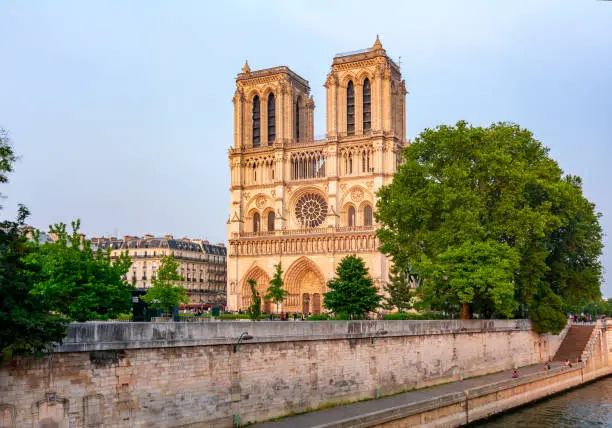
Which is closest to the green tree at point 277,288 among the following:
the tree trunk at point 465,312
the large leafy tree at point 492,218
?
the large leafy tree at point 492,218

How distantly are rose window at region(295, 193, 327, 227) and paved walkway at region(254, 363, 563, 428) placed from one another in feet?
118

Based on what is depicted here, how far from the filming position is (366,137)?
64938 mm

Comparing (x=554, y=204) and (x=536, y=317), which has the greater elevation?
(x=554, y=204)

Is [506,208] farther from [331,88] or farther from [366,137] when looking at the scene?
[331,88]

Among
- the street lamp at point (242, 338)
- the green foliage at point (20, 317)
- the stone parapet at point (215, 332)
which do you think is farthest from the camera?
the street lamp at point (242, 338)

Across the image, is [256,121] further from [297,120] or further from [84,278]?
[84,278]

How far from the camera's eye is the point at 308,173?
68.2 metres

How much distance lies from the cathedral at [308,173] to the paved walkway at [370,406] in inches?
1249

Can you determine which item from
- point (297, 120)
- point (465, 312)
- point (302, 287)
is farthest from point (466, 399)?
point (297, 120)

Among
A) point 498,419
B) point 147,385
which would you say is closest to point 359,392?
point 498,419

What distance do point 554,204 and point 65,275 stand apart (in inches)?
932

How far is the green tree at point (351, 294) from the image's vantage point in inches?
1799

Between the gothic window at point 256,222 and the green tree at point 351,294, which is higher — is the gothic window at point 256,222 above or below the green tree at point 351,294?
above

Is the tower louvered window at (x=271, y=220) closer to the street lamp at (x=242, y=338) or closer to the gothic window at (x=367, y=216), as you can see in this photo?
the gothic window at (x=367, y=216)
